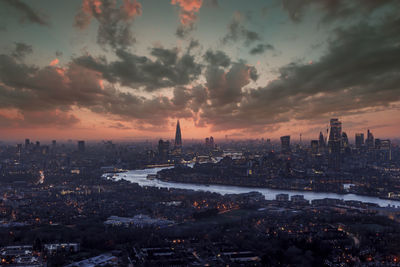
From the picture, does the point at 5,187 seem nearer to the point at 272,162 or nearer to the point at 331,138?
the point at 272,162

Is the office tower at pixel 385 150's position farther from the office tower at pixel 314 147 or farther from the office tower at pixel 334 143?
the office tower at pixel 314 147

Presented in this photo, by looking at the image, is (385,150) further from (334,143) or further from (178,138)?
(178,138)

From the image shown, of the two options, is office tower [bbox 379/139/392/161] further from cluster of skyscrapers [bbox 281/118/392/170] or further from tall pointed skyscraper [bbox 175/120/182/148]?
tall pointed skyscraper [bbox 175/120/182/148]

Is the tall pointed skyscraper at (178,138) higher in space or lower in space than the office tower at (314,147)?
higher

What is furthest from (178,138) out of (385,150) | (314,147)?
(385,150)

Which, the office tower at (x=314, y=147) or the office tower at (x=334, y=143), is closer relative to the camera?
the office tower at (x=334, y=143)

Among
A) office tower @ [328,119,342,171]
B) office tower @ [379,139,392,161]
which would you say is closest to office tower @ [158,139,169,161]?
office tower @ [328,119,342,171]

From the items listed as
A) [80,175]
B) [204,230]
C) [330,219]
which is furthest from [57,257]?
[80,175]

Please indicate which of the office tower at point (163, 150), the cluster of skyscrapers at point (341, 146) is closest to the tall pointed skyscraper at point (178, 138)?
the office tower at point (163, 150)
